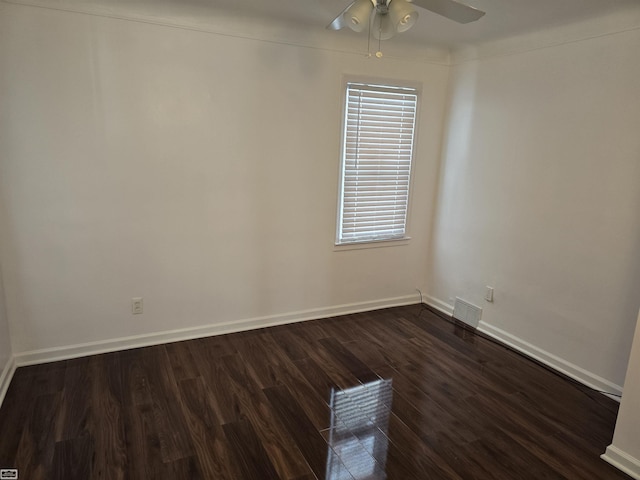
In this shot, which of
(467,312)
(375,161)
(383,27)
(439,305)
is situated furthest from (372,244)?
(383,27)

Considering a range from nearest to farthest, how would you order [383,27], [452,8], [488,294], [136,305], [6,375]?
1. [452,8]
2. [383,27]
3. [6,375]
4. [136,305]
5. [488,294]

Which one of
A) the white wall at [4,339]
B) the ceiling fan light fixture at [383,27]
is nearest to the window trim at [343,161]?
the ceiling fan light fixture at [383,27]

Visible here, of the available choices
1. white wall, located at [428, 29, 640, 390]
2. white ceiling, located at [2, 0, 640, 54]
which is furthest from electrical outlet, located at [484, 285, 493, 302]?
white ceiling, located at [2, 0, 640, 54]

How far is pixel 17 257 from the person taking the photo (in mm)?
2662

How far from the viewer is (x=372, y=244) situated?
380 cm

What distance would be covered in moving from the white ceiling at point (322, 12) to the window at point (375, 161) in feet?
1.71

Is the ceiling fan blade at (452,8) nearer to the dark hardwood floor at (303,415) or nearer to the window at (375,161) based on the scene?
the window at (375,161)

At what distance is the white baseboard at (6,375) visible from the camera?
2.40 meters

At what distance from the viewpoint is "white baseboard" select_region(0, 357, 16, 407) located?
2.40m

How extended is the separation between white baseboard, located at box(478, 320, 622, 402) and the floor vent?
2.3 inches

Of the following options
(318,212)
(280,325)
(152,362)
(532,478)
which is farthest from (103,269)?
(532,478)

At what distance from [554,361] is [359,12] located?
269 centimetres

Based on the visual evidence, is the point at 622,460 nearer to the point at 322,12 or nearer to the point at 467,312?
the point at 467,312

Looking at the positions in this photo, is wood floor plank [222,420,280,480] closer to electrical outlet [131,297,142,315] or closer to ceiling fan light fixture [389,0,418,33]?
electrical outlet [131,297,142,315]
